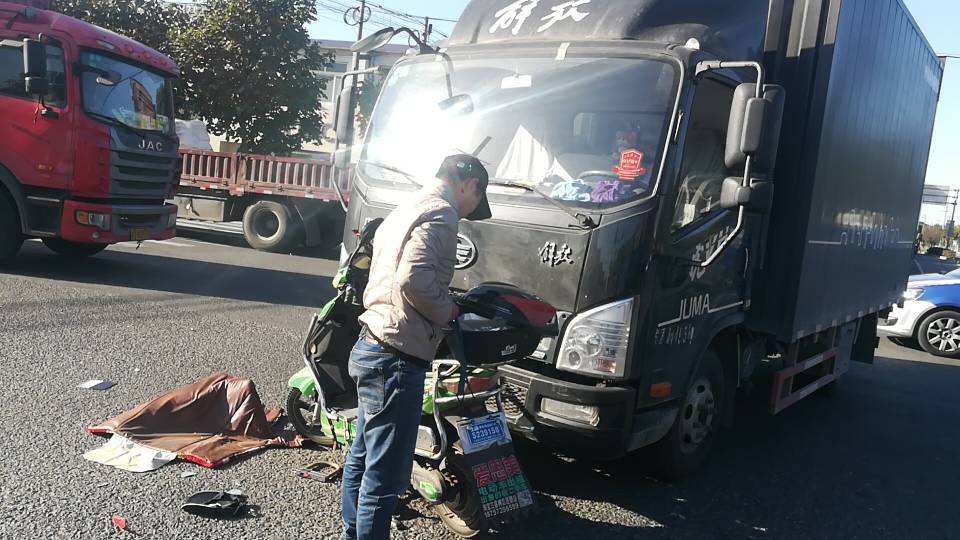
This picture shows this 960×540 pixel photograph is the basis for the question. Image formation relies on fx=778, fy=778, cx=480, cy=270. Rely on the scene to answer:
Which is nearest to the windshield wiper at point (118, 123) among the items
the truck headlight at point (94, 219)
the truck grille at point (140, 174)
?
the truck grille at point (140, 174)

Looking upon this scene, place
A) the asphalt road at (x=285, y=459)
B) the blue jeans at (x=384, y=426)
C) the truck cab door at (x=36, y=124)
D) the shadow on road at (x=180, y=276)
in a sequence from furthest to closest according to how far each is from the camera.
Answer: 1. the shadow on road at (x=180, y=276)
2. the truck cab door at (x=36, y=124)
3. the asphalt road at (x=285, y=459)
4. the blue jeans at (x=384, y=426)

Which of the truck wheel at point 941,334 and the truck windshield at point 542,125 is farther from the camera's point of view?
the truck wheel at point 941,334

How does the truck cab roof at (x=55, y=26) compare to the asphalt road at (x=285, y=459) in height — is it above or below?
above

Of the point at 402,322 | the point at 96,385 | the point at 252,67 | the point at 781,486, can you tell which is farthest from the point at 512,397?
the point at 252,67

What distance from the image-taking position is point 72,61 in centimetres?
882

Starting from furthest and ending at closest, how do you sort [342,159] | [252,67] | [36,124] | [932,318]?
[252,67]
[932,318]
[36,124]
[342,159]

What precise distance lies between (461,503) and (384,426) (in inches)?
28.8

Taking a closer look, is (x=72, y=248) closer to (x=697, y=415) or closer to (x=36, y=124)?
(x=36, y=124)

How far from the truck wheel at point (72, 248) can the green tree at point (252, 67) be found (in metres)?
7.34

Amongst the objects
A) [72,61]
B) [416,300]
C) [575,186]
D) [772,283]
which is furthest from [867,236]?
[72,61]

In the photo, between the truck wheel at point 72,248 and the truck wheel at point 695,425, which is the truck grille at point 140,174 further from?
the truck wheel at point 695,425

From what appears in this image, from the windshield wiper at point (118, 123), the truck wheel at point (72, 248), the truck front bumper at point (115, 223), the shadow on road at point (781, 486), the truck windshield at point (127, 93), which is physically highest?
the truck windshield at point (127, 93)

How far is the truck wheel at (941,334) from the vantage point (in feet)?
35.7

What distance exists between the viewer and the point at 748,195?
3.91 m
